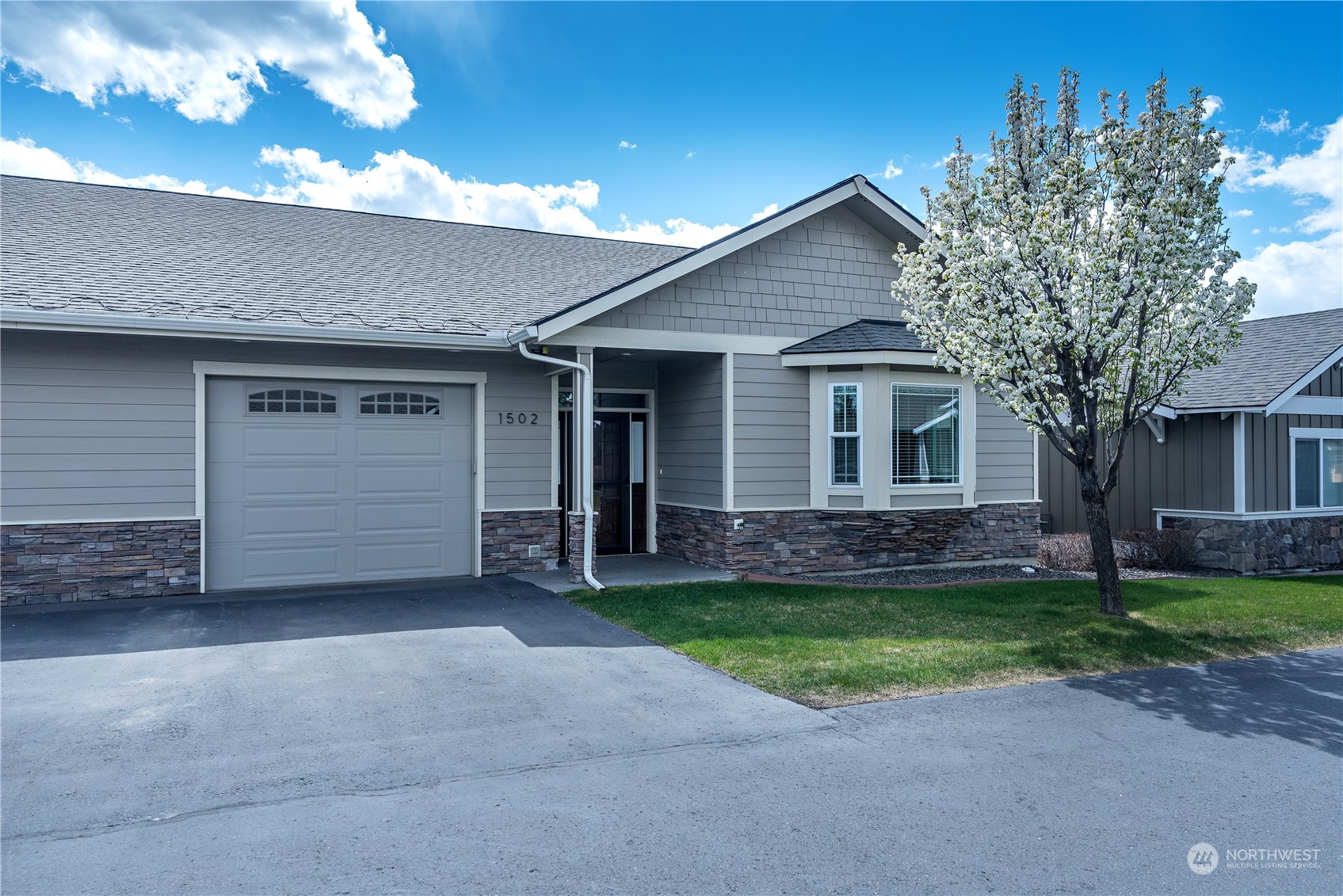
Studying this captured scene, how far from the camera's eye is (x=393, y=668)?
6.66 meters

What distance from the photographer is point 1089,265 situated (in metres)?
7.69

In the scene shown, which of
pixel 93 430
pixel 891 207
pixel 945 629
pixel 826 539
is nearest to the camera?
pixel 945 629

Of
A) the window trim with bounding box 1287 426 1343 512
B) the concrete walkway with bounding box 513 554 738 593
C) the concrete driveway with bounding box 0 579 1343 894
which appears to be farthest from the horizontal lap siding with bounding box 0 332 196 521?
the window trim with bounding box 1287 426 1343 512

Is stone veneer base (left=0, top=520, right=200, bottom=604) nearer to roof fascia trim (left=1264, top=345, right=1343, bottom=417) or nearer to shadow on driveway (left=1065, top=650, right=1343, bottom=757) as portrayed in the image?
shadow on driveway (left=1065, top=650, right=1343, bottom=757)

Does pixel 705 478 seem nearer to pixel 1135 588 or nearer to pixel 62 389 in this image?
pixel 1135 588

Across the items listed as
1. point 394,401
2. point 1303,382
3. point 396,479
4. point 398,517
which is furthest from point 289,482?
point 1303,382

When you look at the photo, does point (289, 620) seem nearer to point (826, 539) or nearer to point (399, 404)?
point (399, 404)

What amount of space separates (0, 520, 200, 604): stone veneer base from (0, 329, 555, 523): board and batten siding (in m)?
0.15

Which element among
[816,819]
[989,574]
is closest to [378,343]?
[816,819]

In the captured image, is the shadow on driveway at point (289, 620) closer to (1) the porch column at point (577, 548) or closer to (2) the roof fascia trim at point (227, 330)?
(1) the porch column at point (577, 548)

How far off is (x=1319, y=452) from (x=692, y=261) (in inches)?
430

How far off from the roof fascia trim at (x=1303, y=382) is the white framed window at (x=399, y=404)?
12.1 metres

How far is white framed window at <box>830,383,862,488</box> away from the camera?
11242 millimetres

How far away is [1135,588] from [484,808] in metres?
9.35
